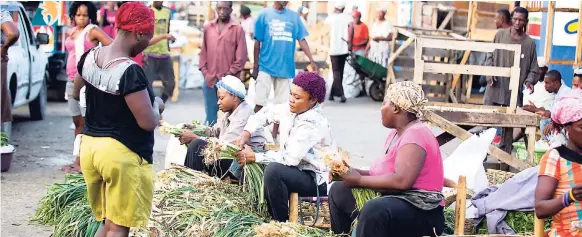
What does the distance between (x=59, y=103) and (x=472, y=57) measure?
7.33 metres

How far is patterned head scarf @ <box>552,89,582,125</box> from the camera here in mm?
4777

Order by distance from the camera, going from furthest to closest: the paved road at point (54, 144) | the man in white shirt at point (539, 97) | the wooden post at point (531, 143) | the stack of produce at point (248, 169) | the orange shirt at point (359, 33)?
1. the orange shirt at point (359, 33)
2. the man in white shirt at point (539, 97)
3. the wooden post at point (531, 143)
4. the paved road at point (54, 144)
5. the stack of produce at point (248, 169)

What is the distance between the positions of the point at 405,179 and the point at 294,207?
1.35 metres

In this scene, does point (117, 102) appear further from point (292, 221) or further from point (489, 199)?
point (489, 199)

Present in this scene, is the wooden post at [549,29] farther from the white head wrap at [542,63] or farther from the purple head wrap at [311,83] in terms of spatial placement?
the purple head wrap at [311,83]

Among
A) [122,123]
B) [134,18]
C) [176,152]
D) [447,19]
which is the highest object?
[134,18]

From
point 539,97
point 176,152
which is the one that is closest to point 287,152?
point 176,152

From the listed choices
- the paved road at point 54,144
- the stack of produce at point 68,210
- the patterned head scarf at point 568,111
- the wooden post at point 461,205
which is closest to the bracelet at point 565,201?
the patterned head scarf at point 568,111

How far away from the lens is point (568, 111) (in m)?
4.80

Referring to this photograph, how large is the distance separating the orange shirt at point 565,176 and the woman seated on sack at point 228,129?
122 inches

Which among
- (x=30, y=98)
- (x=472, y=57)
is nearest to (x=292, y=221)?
(x=30, y=98)

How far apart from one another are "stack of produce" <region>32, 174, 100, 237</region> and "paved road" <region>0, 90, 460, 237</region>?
0.13 meters

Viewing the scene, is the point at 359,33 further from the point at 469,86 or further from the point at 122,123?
the point at 122,123

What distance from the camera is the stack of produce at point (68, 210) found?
6.58 metres
